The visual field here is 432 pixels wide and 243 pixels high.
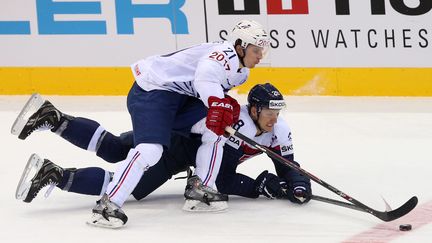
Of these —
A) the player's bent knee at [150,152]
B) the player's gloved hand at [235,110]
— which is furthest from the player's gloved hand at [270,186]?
the player's bent knee at [150,152]

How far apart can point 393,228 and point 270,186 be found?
73 cm

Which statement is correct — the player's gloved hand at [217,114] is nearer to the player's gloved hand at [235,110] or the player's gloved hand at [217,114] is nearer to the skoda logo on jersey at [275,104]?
the player's gloved hand at [235,110]

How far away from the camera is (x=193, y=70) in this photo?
5.25 meters

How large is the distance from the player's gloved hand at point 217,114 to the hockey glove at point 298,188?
0.54 m

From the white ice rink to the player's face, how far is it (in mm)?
660

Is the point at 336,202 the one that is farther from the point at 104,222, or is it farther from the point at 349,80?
the point at 349,80

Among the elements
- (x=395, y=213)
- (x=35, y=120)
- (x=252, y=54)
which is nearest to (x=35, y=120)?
(x=35, y=120)

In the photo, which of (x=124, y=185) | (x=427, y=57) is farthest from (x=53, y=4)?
(x=124, y=185)

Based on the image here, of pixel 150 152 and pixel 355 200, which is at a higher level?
pixel 150 152

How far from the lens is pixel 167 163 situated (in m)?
5.34

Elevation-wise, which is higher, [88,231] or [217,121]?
[217,121]

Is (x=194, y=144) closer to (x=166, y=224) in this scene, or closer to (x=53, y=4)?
(x=166, y=224)

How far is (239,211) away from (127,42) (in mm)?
3560

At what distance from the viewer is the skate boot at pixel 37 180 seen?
17.0ft
